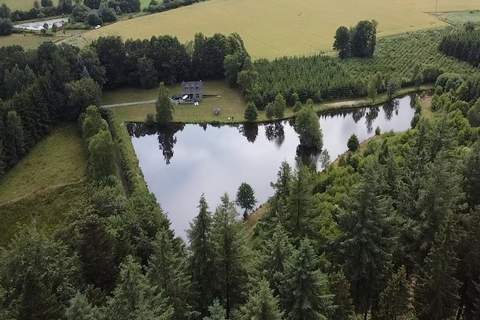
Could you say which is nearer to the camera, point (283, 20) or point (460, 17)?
point (283, 20)

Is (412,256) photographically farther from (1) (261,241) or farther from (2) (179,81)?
(2) (179,81)

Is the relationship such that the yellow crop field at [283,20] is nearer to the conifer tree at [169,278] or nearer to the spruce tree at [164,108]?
the spruce tree at [164,108]

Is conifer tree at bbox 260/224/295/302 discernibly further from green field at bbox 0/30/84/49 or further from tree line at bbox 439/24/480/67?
green field at bbox 0/30/84/49

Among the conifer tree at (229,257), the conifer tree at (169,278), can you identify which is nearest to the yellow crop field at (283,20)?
the conifer tree at (229,257)

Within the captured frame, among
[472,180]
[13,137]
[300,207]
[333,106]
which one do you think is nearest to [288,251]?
[300,207]

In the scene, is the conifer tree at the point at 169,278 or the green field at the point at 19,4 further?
the green field at the point at 19,4

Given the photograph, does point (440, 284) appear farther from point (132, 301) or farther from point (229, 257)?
point (132, 301)

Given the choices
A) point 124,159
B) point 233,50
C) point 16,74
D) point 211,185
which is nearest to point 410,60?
point 233,50

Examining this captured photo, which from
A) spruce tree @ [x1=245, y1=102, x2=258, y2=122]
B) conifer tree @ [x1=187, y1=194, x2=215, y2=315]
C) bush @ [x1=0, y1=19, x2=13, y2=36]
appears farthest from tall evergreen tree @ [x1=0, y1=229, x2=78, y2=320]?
bush @ [x1=0, y1=19, x2=13, y2=36]
